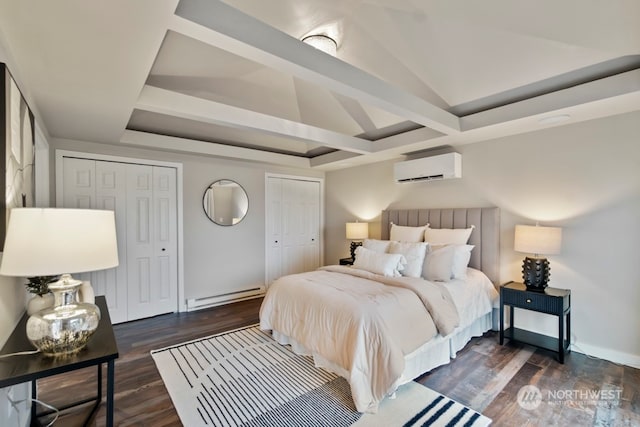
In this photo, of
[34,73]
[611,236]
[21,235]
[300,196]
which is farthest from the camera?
[300,196]

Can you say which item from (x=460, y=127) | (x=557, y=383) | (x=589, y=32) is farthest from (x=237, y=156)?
(x=557, y=383)

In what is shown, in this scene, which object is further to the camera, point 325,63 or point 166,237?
point 166,237

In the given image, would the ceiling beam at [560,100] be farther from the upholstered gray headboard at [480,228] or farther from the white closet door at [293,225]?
the white closet door at [293,225]

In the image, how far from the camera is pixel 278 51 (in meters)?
1.79

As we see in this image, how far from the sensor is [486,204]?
362 cm

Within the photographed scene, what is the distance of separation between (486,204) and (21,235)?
4.04 meters

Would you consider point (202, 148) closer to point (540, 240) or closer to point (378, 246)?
point (378, 246)

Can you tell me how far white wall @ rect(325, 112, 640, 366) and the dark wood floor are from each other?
37 centimetres

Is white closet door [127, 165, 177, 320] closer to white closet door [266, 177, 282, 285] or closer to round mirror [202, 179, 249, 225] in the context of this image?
round mirror [202, 179, 249, 225]

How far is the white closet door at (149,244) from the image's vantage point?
386 centimetres

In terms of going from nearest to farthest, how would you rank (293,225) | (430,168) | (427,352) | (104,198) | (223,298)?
(427,352) → (104,198) → (430,168) → (223,298) → (293,225)

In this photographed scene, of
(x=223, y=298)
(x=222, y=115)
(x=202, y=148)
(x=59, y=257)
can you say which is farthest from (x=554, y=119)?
(x=223, y=298)

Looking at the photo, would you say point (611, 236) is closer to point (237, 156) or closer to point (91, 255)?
point (91, 255)

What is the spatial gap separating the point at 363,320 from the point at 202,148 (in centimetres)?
322
